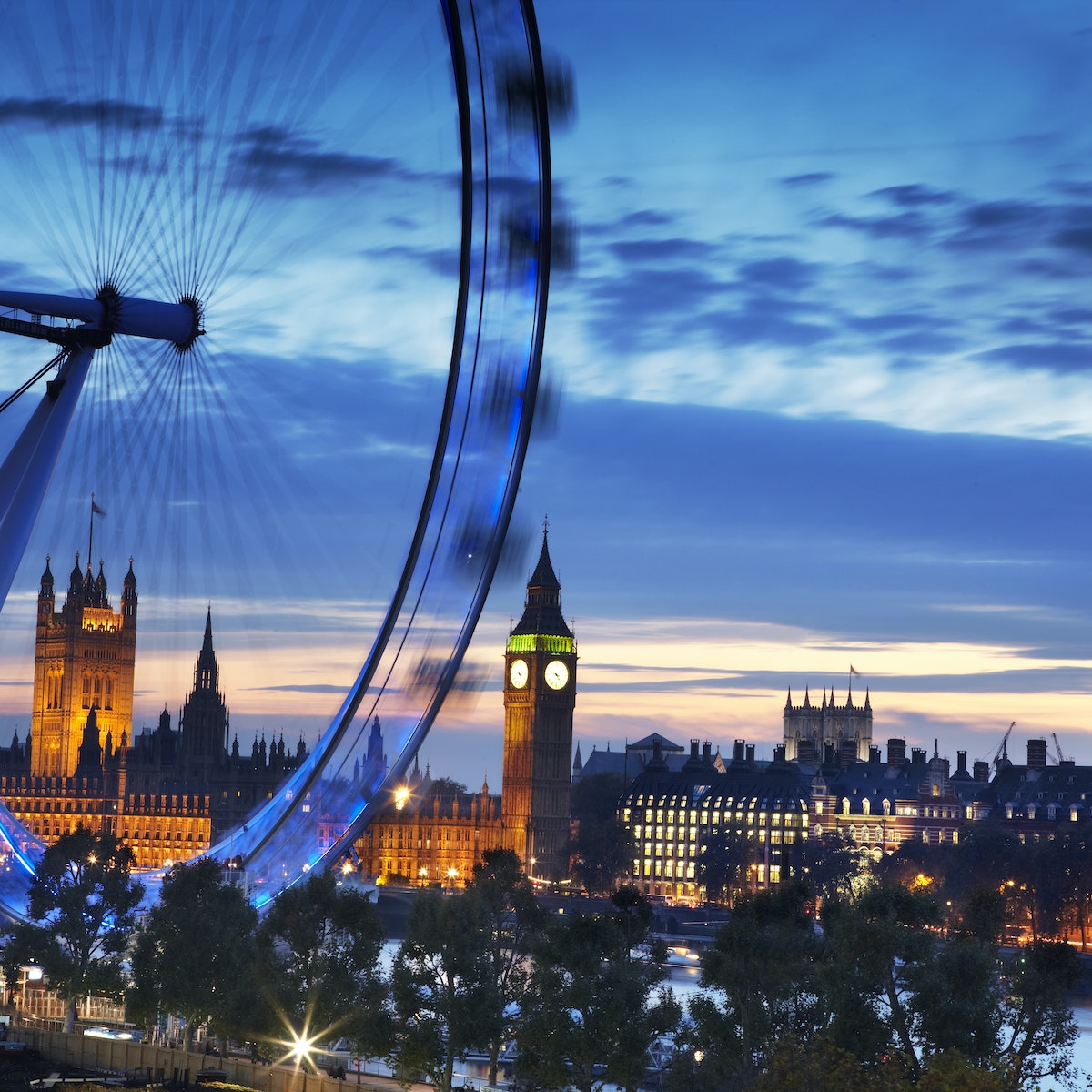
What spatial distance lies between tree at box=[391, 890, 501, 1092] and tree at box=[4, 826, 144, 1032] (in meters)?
6.03

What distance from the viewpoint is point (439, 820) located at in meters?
144

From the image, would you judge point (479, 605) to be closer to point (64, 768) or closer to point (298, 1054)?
point (298, 1054)

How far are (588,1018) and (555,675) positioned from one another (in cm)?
11185

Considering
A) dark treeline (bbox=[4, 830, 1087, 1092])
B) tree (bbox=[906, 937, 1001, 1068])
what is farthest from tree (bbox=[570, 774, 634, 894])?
tree (bbox=[906, 937, 1001, 1068])

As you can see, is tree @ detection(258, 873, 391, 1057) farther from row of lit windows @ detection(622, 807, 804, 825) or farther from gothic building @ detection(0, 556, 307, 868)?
row of lit windows @ detection(622, 807, 804, 825)

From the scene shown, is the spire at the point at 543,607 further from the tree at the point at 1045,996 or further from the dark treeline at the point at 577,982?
the tree at the point at 1045,996

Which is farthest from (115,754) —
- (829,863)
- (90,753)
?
(829,863)

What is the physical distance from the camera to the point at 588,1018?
117 ft

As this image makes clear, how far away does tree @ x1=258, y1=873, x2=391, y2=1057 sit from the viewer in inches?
1533

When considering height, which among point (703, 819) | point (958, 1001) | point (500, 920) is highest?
point (703, 819)

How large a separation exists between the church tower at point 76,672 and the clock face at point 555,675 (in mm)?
28799

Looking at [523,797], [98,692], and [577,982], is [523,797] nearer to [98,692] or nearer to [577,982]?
[98,692]

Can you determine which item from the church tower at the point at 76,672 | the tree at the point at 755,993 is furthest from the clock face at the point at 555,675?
the tree at the point at 755,993

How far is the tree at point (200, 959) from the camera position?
3975cm
